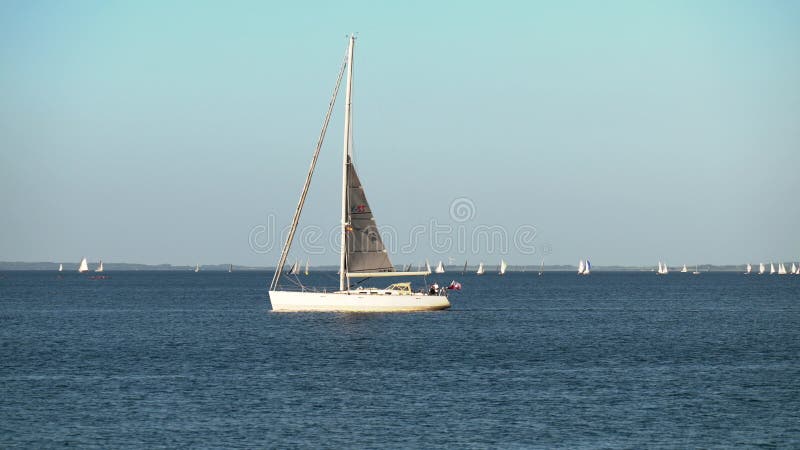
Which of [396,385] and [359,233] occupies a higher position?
[359,233]

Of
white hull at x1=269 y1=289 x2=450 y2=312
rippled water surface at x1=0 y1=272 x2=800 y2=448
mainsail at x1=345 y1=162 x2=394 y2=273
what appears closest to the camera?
rippled water surface at x1=0 y1=272 x2=800 y2=448

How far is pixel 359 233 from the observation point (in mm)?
92688

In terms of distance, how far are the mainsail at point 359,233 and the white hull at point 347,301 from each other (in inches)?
129

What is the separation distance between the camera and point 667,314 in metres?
125

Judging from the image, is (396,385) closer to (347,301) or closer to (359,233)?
(347,301)

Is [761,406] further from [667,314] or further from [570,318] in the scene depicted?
[667,314]

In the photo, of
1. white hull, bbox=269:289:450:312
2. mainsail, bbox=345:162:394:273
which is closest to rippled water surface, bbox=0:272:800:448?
white hull, bbox=269:289:450:312

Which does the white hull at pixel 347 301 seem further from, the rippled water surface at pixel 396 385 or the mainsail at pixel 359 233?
the mainsail at pixel 359 233

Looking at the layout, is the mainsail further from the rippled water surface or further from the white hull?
the rippled water surface

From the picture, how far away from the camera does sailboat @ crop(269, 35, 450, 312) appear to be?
3531 inches

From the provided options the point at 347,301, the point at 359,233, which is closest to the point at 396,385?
the point at 347,301

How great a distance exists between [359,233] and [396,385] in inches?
1560

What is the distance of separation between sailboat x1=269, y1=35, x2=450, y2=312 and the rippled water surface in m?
2.06

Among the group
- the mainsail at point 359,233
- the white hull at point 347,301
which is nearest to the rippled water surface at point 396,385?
the white hull at point 347,301
